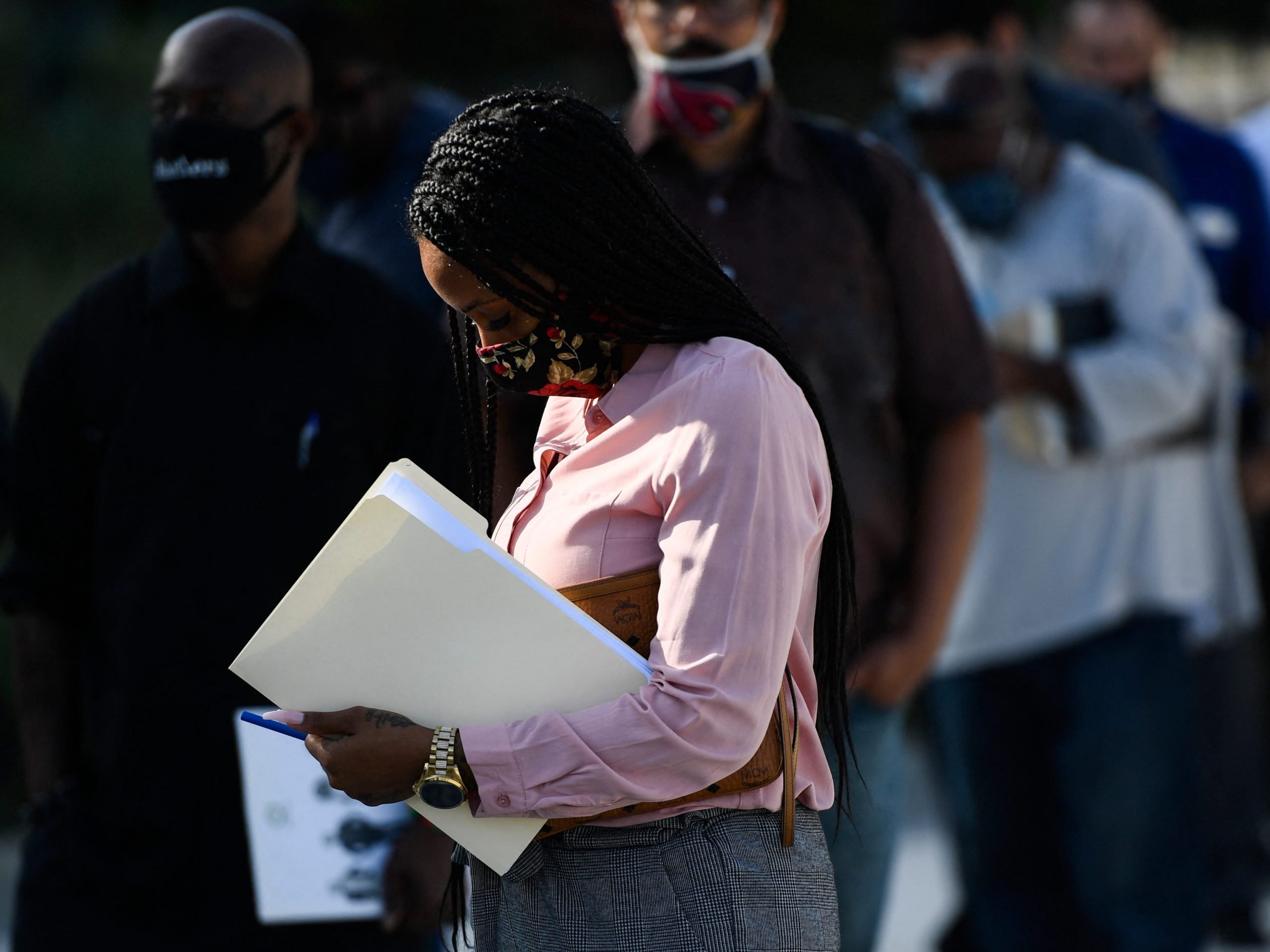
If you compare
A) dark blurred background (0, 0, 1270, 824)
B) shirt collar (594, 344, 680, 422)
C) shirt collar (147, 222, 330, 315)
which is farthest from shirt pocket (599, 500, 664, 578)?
dark blurred background (0, 0, 1270, 824)

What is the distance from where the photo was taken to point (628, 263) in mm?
2027

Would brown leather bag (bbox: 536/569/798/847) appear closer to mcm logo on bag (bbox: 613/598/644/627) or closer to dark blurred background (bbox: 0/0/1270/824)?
mcm logo on bag (bbox: 613/598/644/627)

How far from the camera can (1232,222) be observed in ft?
17.2

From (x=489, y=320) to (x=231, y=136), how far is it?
112 centimetres

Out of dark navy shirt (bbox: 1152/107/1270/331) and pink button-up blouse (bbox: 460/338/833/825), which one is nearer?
pink button-up blouse (bbox: 460/338/833/825)

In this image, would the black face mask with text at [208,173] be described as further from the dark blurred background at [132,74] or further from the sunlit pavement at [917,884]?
the dark blurred background at [132,74]

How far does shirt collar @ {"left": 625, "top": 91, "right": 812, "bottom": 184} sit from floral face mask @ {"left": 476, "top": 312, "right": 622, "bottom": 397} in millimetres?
1387

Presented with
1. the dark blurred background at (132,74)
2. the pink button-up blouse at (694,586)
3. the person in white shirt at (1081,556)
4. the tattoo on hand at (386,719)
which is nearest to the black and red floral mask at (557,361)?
the pink button-up blouse at (694,586)

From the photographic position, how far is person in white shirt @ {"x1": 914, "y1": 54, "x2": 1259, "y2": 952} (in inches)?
170

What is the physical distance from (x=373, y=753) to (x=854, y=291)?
170 centimetres

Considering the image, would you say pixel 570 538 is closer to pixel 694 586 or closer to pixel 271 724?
pixel 694 586

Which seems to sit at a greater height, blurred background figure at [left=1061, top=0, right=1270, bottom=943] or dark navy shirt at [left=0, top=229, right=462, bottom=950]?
dark navy shirt at [left=0, top=229, right=462, bottom=950]

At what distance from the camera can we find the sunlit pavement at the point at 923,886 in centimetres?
534

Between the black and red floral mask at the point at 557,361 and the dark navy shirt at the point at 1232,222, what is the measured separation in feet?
11.5
